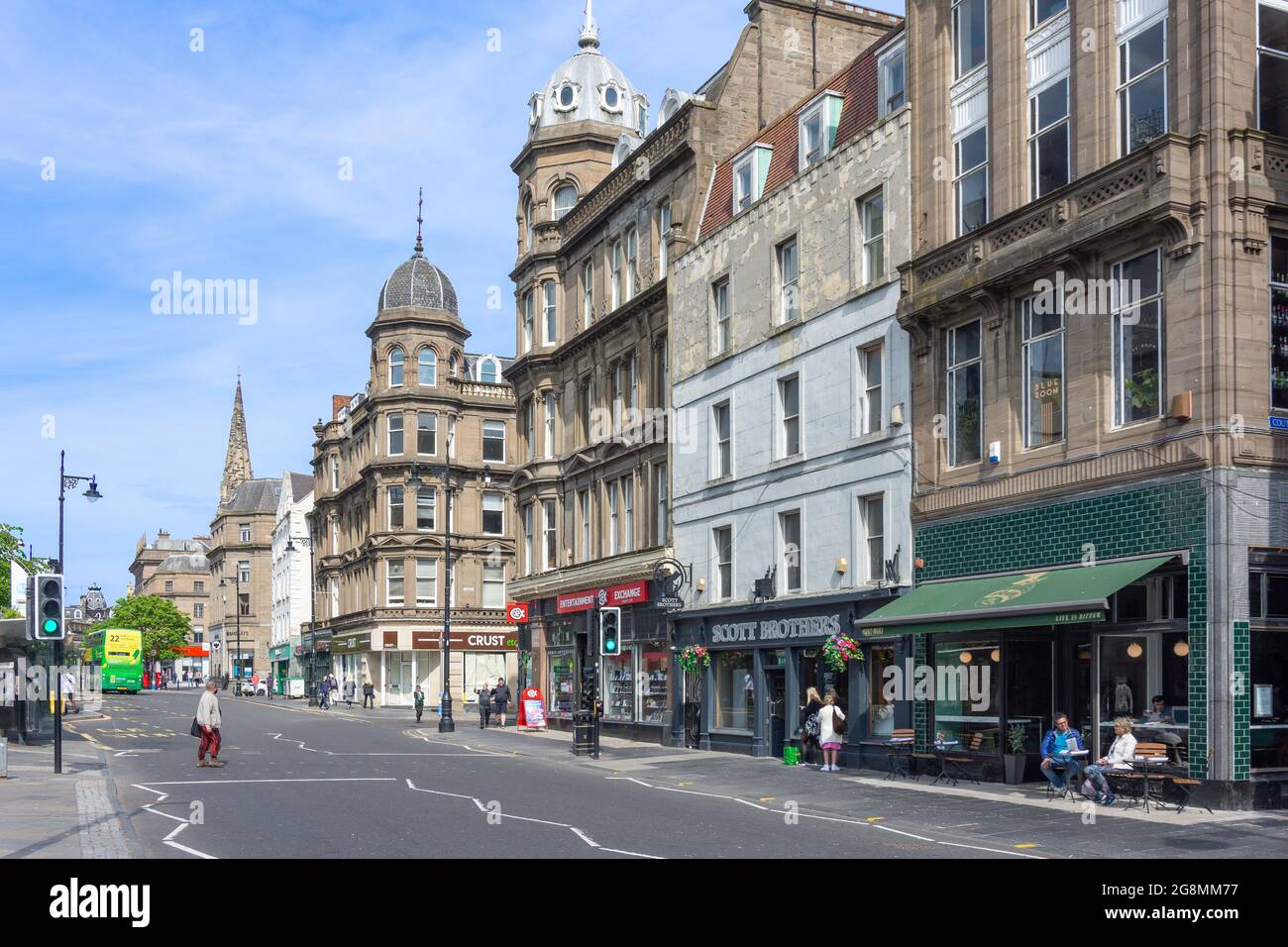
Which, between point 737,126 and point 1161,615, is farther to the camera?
point 737,126

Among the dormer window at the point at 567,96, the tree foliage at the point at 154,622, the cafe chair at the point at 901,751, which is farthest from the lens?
the tree foliage at the point at 154,622

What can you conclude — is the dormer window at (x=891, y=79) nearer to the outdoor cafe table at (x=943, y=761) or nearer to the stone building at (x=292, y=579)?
the outdoor cafe table at (x=943, y=761)

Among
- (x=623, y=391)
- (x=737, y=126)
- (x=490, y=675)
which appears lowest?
(x=490, y=675)

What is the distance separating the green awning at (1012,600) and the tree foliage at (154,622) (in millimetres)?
138731

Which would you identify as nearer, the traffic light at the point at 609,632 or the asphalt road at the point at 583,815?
the asphalt road at the point at 583,815

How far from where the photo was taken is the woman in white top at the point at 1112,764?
68.1ft

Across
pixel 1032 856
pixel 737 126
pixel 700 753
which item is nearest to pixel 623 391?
pixel 737 126

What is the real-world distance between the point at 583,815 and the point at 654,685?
20.8 meters

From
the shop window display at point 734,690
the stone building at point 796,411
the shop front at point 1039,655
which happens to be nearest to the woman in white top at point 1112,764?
the shop front at point 1039,655

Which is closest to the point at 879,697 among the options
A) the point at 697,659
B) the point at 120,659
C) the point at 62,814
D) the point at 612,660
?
the point at 697,659

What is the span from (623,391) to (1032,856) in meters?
29.0

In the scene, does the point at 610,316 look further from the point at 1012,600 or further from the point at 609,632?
the point at 1012,600

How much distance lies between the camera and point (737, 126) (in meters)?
39.1

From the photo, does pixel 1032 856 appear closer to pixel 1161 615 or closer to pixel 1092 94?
pixel 1161 615
